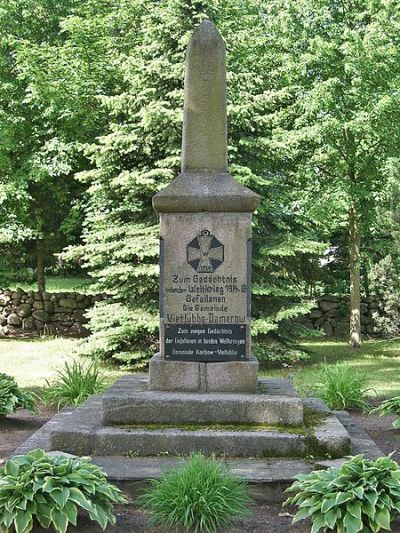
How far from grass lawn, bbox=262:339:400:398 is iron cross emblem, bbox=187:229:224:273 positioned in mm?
3799

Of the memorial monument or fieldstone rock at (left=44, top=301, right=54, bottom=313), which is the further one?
fieldstone rock at (left=44, top=301, right=54, bottom=313)

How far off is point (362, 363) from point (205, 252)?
8.94 m

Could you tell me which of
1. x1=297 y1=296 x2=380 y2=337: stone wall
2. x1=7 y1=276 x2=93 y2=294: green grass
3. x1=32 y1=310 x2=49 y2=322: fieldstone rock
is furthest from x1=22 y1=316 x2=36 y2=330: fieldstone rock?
x1=297 y1=296 x2=380 y2=337: stone wall

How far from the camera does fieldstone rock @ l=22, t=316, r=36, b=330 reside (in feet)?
66.1

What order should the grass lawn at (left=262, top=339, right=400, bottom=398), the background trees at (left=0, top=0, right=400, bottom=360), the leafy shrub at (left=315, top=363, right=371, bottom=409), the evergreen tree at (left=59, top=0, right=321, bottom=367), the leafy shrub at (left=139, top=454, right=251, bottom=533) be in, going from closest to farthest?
the leafy shrub at (left=139, top=454, right=251, bottom=533), the leafy shrub at (left=315, top=363, right=371, bottom=409), the grass lawn at (left=262, top=339, right=400, bottom=398), the evergreen tree at (left=59, top=0, right=321, bottom=367), the background trees at (left=0, top=0, right=400, bottom=360)

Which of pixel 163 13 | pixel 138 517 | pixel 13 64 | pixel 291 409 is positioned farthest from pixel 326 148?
pixel 138 517

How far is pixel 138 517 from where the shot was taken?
5.09 metres

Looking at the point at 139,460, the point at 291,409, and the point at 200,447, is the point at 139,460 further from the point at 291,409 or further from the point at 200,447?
the point at 291,409

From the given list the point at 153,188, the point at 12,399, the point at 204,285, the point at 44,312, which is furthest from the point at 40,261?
the point at 204,285

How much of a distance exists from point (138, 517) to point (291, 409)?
1859mm

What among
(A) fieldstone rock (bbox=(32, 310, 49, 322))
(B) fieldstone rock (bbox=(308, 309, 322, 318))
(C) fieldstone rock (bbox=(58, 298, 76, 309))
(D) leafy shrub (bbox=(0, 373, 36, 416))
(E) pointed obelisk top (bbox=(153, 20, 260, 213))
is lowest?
(D) leafy shrub (bbox=(0, 373, 36, 416))

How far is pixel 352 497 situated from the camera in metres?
4.64

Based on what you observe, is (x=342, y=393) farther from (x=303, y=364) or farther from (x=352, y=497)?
(x=303, y=364)

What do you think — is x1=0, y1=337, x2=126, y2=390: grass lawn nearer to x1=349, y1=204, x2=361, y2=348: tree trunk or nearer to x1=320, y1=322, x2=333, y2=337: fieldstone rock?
x1=349, y1=204, x2=361, y2=348: tree trunk
